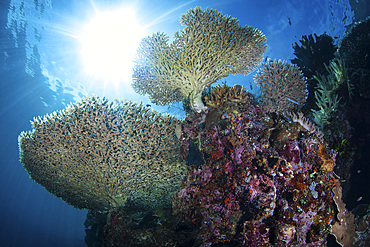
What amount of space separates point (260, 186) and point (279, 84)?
12.1 feet

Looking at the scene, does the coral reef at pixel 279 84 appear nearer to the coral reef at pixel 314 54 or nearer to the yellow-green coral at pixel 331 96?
the yellow-green coral at pixel 331 96

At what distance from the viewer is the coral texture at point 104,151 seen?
4273mm

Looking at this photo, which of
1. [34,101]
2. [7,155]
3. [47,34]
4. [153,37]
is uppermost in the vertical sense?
[47,34]

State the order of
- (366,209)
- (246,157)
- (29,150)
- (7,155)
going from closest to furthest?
1. (246,157)
2. (366,209)
3. (29,150)
4. (7,155)

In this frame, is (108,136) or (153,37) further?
(153,37)

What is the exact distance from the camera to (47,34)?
21094mm

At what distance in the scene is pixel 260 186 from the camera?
281 centimetres

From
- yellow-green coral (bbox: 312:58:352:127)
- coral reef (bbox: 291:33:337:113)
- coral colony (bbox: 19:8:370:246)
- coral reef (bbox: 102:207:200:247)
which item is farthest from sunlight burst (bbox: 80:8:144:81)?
yellow-green coral (bbox: 312:58:352:127)

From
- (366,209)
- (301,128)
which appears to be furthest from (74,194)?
(366,209)

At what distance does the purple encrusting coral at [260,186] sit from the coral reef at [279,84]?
1819mm

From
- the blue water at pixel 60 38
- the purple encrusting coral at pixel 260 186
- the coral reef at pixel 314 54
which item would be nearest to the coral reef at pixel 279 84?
the purple encrusting coral at pixel 260 186

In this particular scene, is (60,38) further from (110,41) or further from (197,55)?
(197,55)

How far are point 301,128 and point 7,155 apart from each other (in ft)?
202

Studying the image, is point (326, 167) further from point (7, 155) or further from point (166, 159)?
point (7, 155)
